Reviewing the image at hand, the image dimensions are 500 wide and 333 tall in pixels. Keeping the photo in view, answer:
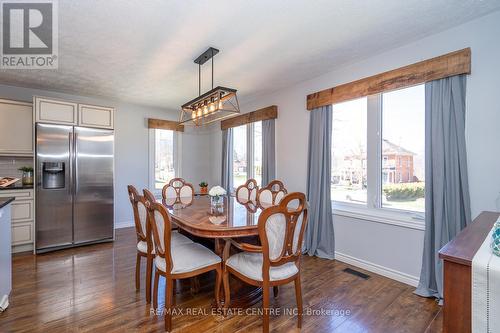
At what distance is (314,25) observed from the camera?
2.22 meters

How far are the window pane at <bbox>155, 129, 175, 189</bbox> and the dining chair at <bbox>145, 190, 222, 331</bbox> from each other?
3.56m

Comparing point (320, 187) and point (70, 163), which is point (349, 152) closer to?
point (320, 187)

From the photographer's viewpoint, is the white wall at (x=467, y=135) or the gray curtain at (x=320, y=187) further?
the gray curtain at (x=320, y=187)

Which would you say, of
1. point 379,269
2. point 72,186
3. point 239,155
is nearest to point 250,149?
point 239,155

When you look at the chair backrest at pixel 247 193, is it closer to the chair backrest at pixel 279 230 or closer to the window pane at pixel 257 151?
the window pane at pixel 257 151

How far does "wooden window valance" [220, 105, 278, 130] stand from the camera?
4.15 m

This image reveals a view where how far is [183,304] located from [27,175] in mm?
3483

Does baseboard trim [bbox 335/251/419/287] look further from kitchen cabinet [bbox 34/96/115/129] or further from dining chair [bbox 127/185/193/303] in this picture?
kitchen cabinet [bbox 34/96/115/129]

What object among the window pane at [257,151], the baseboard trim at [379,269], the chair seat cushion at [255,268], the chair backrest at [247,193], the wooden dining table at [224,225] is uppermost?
the window pane at [257,151]

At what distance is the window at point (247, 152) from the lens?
4.77 m

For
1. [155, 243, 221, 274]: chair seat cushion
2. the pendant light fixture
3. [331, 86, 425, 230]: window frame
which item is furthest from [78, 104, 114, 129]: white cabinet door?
[331, 86, 425, 230]: window frame

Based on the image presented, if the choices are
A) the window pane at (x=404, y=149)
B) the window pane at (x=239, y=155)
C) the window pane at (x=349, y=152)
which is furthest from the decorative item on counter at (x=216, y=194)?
the window pane at (x=239, y=155)

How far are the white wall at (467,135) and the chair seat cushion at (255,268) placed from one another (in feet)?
4.83

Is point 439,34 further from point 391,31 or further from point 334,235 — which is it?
point 334,235
